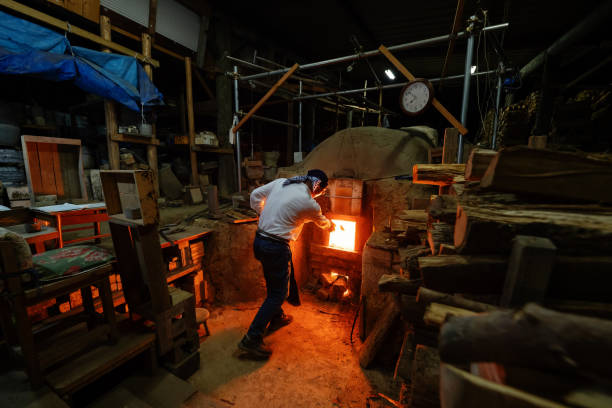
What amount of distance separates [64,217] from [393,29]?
997 centimetres

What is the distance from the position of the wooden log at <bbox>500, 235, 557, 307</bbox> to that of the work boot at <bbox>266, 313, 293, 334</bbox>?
431cm

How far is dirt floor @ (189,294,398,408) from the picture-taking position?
11.2 feet

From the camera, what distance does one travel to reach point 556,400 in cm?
82

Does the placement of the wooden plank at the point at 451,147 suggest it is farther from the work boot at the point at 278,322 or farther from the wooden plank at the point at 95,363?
the wooden plank at the point at 95,363

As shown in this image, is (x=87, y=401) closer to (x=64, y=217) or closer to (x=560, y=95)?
(x=64, y=217)

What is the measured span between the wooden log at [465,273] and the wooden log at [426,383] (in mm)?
644

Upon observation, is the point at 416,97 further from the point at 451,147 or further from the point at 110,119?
the point at 110,119

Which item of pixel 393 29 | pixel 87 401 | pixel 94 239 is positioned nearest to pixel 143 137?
pixel 94 239

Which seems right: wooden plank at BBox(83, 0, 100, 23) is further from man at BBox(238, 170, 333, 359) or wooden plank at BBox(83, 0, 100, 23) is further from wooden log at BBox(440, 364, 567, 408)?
wooden log at BBox(440, 364, 567, 408)

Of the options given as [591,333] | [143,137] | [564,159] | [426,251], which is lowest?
[426,251]

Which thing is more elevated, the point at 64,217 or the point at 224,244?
the point at 64,217

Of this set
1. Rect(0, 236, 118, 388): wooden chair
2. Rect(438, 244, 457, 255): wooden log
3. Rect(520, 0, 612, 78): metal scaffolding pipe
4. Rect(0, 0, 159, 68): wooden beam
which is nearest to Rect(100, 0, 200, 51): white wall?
Rect(0, 0, 159, 68): wooden beam

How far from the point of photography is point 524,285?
119 centimetres

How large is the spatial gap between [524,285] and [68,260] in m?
3.67
